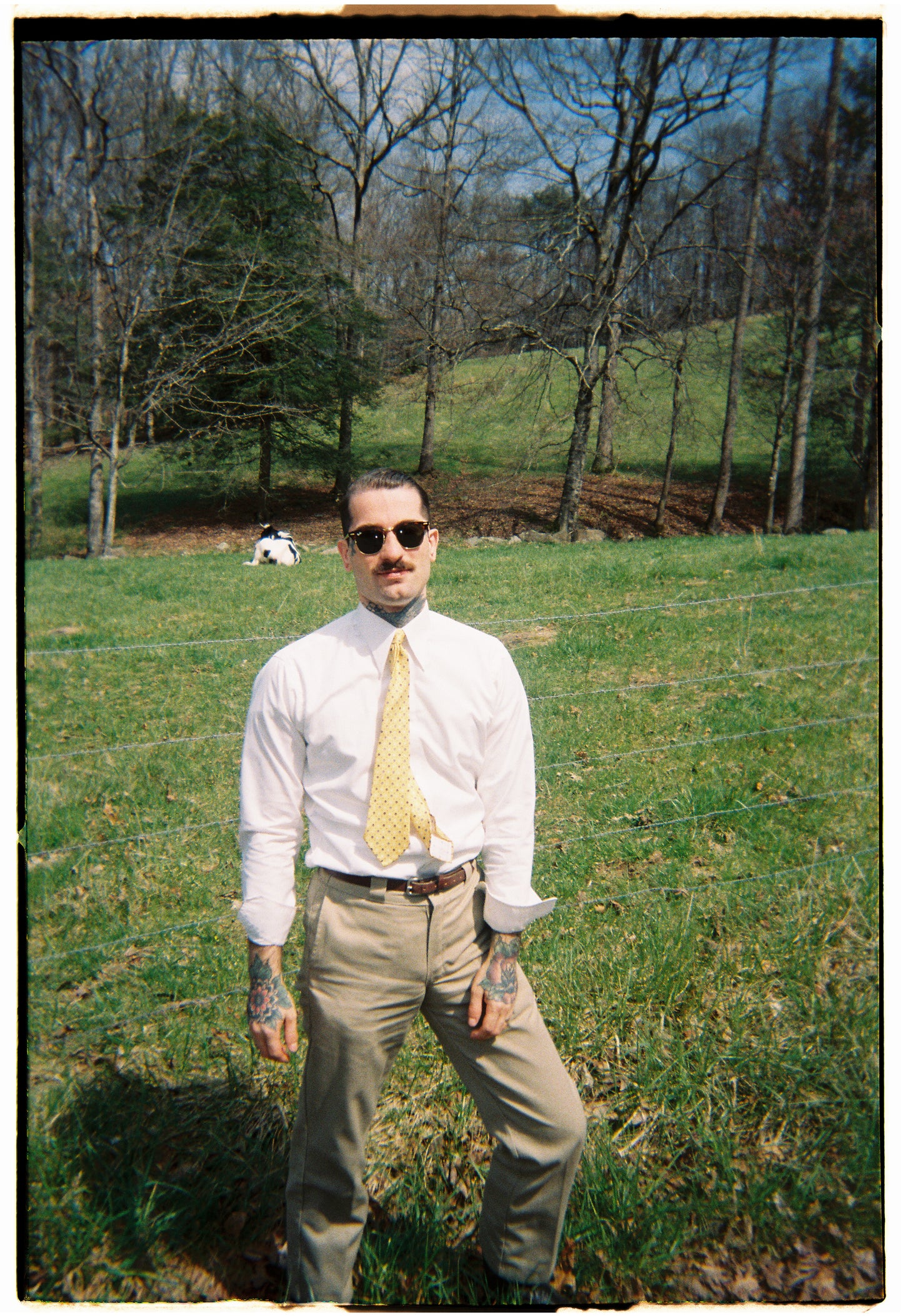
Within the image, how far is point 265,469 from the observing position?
19.2 metres

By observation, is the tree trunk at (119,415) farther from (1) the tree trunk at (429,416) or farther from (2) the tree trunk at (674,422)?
(2) the tree trunk at (674,422)

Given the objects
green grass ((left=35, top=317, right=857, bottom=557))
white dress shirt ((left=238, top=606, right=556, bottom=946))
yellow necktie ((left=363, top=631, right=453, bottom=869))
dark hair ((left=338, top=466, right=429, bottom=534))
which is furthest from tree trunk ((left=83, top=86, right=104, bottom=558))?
yellow necktie ((left=363, top=631, right=453, bottom=869))

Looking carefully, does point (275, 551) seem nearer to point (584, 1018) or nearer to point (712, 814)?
point (712, 814)

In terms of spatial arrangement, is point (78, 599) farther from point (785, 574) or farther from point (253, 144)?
point (253, 144)

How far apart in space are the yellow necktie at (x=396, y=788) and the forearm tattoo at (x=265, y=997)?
384 millimetres

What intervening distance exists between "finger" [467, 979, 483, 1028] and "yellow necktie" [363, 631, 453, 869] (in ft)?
1.08

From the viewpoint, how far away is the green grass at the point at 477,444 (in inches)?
678

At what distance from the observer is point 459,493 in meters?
19.5

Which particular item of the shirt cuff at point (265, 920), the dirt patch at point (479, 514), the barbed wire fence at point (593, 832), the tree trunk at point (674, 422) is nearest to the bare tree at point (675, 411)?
the tree trunk at point (674, 422)

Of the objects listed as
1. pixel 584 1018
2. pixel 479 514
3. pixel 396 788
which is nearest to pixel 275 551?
pixel 479 514

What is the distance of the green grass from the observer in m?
17.2

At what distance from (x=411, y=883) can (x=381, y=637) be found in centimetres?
58

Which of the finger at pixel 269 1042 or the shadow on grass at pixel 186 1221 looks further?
the shadow on grass at pixel 186 1221

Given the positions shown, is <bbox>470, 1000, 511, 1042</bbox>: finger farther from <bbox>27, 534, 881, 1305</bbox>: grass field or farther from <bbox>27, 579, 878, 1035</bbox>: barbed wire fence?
<bbox>27, 579, 878, 1035</bbox>: barbed wire fence
